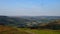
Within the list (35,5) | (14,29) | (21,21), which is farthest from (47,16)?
(14,29)

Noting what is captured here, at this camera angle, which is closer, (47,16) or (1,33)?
(1,33)

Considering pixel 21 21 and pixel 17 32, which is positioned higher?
pixel 21 21

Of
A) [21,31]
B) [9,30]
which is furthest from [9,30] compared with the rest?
[21,31]

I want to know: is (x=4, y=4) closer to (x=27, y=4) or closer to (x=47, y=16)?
(x=27, y=4)

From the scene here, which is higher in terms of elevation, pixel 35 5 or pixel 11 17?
pixel 35 5

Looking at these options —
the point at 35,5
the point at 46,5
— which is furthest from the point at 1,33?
the point at 46,5

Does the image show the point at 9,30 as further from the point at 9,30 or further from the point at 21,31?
the point at 21,31

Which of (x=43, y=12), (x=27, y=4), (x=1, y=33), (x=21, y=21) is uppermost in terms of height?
(x=27, y=4)

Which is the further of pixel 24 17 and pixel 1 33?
pixel 24 17

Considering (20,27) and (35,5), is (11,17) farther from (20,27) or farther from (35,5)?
(35,5)
